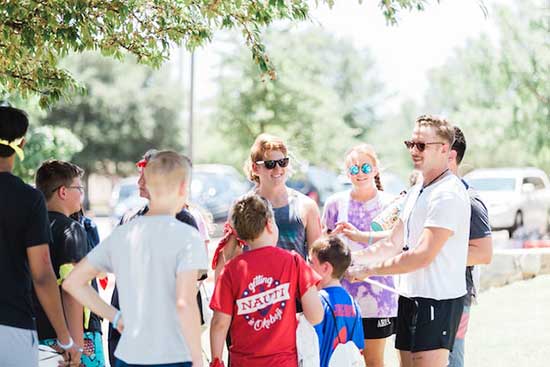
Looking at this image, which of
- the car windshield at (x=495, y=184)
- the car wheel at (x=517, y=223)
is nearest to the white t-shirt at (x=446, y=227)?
the car wheel at (x=517, y=223)

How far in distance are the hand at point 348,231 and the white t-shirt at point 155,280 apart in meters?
2.19

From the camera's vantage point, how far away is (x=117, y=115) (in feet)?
164

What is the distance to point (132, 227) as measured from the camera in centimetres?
387

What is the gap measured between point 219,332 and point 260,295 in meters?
0.29

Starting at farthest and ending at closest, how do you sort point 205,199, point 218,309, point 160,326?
1. point 205,199
2. point 218,309
3. point 160,326

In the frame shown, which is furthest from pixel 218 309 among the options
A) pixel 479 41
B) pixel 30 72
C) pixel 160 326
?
pixel 479 41

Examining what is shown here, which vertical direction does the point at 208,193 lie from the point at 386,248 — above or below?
below

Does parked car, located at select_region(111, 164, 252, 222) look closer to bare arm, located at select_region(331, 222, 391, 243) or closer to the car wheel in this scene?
the car wheel

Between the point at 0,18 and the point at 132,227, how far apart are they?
2.24 meters

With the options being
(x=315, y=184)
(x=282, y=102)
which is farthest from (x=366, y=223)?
(x=282, y=102)

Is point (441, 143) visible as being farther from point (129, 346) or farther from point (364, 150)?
point (129, 346)

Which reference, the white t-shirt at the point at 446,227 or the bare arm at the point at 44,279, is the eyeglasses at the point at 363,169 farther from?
the bare arm at the point at 44,279

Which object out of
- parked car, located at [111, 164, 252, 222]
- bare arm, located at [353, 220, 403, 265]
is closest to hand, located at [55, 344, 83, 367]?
bare arm, located at [353, 220, 403, 265]

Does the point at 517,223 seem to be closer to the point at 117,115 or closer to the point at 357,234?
the point at 357,234
